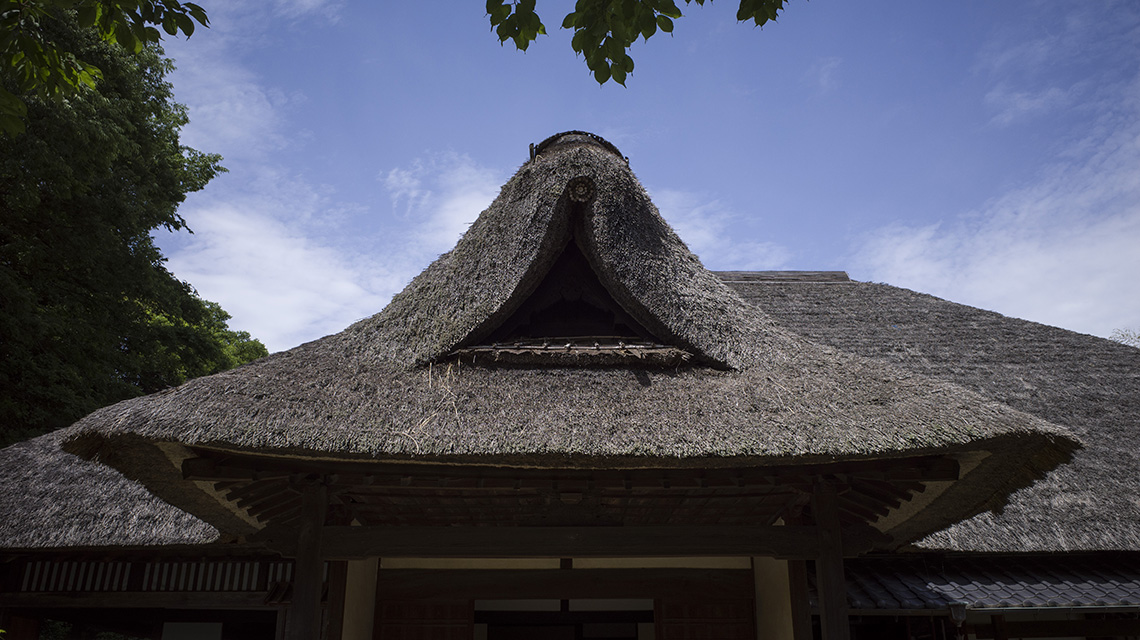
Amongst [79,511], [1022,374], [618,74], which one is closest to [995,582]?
[1022,374]

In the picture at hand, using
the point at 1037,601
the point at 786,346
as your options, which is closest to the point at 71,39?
the point at 786,346

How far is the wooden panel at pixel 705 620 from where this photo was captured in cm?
546

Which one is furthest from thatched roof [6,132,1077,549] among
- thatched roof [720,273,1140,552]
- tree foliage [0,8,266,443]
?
tree foliage [0,8,266,443]

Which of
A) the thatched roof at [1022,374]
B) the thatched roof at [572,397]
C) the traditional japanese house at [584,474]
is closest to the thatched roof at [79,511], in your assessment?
the traditional japanese house at [584,474]

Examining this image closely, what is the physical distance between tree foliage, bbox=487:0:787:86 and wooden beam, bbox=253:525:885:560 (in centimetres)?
251

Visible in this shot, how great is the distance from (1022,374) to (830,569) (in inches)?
169

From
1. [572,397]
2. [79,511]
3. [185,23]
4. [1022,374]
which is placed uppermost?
[185,23]

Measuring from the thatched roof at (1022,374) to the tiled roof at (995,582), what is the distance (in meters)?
0.27

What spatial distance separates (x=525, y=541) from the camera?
3.97 m

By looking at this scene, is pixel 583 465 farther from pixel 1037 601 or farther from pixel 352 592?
pixel 1037 601

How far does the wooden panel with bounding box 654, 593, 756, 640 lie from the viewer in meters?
5.46

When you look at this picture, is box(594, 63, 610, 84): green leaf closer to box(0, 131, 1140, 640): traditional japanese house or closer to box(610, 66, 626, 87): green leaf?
box(610, 66, 626, 87): green leaf

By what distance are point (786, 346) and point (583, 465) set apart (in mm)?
1791

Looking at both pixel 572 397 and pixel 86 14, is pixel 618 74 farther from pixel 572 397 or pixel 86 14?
pixel 86 14
